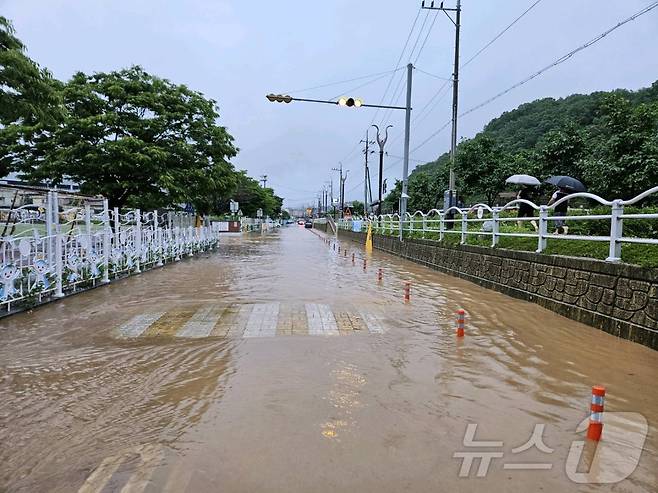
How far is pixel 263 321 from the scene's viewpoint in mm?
8289

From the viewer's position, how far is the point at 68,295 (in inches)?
428

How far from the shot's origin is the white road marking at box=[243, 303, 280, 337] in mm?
7410

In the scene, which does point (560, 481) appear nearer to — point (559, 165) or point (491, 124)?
point (559, 165)

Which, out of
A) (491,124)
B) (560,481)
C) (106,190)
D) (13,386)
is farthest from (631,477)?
(491,124)

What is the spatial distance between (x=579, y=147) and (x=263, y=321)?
18.1m

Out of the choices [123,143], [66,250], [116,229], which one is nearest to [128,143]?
[123,143]

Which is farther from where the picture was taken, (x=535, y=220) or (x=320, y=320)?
(x=535, y=220)

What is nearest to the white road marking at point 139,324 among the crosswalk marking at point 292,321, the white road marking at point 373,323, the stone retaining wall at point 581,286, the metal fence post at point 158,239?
the crosswalk marking at point 292,321

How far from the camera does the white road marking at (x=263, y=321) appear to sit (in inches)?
292

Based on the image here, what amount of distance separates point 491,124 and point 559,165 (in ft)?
98.9

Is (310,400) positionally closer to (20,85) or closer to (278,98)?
(20,85)

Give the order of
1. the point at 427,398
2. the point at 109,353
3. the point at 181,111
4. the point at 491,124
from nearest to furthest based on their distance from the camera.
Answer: the point at 427,398 < the point at 109,353 < the point at 181,111 < the point at 491,124

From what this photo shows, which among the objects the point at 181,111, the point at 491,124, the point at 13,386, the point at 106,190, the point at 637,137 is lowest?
the point at 13,386

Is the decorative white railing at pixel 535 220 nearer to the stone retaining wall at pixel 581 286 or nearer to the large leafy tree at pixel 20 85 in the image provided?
the stone retaining wall at pixel 581 286
